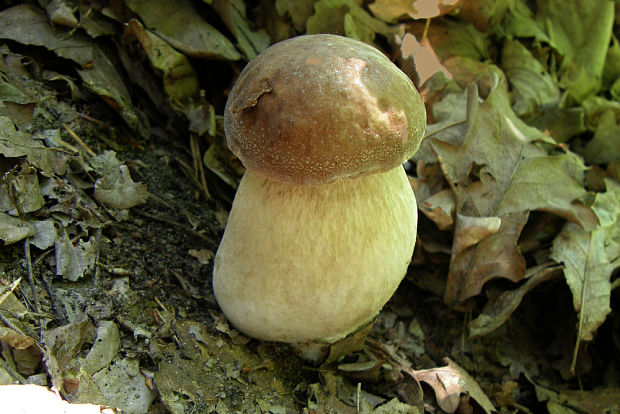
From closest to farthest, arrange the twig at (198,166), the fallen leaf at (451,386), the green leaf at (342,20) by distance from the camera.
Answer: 1. the fallen leaf at (451,386)
2. the twig at (198,166)
3. the green leaf at (342,20)

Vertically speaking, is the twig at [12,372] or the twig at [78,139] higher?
the twig at [78,139]

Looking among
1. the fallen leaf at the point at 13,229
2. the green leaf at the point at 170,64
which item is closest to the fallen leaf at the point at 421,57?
the green leaf at the point at 170,64

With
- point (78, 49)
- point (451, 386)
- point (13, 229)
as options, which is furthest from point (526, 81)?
point (13, 229)

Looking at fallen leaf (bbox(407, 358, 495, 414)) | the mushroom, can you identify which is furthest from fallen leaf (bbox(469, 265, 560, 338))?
the mushroom

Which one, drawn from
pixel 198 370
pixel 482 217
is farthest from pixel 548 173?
pixel 198 370

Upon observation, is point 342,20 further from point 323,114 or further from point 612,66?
point 612,66

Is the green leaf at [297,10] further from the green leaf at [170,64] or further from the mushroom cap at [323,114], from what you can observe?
the mushroom cap at [323,114]

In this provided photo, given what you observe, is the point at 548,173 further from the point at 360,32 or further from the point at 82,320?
the point at 82,320
